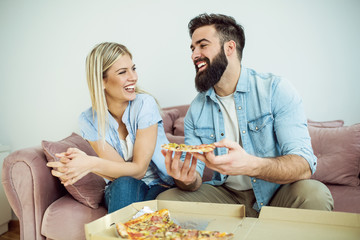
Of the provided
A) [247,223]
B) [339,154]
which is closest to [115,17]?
[339,154]

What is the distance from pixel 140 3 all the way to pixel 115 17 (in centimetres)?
26

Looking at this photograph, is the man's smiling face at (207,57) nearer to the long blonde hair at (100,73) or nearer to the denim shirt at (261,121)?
the denim shirt at (261,121)

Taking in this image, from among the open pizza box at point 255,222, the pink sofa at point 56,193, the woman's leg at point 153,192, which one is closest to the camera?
the open pizza box at point 255,222

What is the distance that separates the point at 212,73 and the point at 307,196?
2.42 ft

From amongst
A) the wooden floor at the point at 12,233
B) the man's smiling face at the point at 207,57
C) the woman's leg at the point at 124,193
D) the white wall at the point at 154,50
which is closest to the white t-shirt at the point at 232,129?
the man's smiling face at the point at 207,57

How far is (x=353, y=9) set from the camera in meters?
2.24

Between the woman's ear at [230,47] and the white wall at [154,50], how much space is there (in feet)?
2.49

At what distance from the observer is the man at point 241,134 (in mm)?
1235

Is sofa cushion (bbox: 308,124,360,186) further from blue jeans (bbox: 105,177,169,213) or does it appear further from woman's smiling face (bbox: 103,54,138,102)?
woman's smiling face (bbox: 103,54,138,102)

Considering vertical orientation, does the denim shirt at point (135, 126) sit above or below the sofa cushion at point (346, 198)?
above

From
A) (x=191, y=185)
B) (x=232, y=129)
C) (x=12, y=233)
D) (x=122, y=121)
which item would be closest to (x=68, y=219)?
(x=122, y=121)

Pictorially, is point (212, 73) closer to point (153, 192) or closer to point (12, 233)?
point (153, 192)

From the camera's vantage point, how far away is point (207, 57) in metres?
1.69

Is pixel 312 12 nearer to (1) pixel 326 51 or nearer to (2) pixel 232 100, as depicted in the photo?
(1) pixel 326 51
